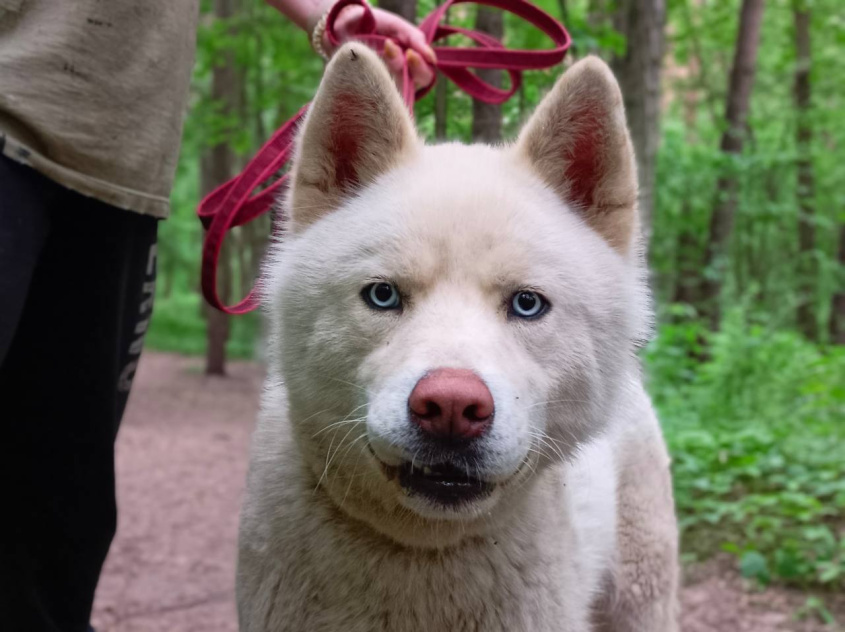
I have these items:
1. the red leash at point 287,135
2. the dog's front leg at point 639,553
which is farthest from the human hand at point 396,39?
the dog's front leg at point 639,553

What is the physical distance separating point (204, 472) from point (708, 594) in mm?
5146

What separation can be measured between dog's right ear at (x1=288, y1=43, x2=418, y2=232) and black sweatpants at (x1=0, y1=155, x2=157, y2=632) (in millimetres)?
504

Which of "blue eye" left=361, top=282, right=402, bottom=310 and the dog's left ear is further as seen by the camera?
the dog's left ear

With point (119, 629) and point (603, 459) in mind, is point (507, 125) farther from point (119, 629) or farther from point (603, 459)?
point (119, 629)

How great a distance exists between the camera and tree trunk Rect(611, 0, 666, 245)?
573cm

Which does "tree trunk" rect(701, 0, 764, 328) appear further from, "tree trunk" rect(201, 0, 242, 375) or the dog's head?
the dog's head

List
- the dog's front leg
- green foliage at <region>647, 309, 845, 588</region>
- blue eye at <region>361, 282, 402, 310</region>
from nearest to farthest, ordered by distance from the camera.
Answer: blue eye at <region>361, 282, 402, 310</region>
the dog's front leg
green foliage at <region>647, 309, 845, 588</region>

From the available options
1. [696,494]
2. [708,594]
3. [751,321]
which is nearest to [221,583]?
[708,594]

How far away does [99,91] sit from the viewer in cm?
198

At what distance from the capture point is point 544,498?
210 cm

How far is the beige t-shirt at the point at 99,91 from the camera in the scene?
1.85 metres

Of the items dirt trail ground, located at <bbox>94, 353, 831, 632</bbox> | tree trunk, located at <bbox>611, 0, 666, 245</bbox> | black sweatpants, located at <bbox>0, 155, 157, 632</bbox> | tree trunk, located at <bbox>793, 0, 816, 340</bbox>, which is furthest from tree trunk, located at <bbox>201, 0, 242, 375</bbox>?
black sweatpants, located at <bbox>0, 155, 157, 632</bbox>

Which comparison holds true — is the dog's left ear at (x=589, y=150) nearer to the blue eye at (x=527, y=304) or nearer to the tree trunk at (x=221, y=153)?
the blue eye at (x=527, y=304)

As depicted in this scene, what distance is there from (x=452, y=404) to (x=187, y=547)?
457 centimetres
